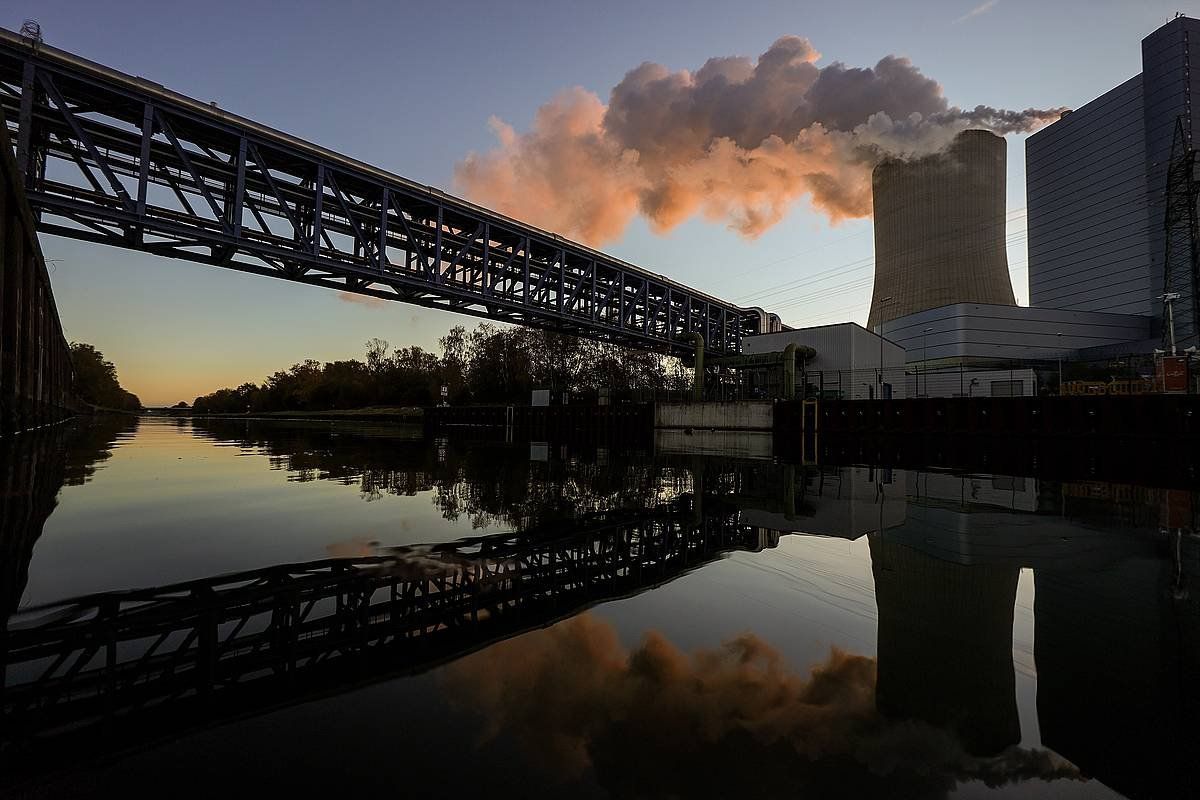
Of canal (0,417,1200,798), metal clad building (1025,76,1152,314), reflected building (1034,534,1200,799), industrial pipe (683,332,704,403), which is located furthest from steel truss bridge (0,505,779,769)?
metal clad building (1025,76,1152,314)

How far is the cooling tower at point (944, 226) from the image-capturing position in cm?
5756

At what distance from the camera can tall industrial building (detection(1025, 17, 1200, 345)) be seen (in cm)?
9538

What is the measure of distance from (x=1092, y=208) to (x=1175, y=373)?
12091cm

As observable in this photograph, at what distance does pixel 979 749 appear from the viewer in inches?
76.2

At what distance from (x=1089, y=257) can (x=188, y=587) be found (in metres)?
147

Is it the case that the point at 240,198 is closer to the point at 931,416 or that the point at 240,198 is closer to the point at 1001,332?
the point at 931,416

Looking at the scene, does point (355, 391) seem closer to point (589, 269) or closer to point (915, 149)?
point (589, 269)

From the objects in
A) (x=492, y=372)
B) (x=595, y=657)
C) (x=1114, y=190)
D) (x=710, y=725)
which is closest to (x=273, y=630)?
(x=595, y=657)

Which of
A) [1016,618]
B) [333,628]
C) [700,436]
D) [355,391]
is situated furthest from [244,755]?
[355,391]

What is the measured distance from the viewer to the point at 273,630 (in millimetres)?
2893

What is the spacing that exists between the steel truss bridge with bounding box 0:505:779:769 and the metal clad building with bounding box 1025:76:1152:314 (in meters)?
131

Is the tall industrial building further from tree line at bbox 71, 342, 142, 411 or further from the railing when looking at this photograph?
tree line at bbox 71, 342, 142, 411

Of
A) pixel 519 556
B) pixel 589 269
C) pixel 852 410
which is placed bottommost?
pixel 519 556

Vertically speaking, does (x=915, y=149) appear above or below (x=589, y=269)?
above
